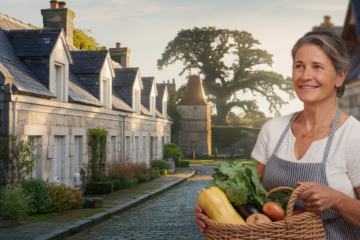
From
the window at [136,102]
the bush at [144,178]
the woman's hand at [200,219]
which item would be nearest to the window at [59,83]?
the bush at [144,178]

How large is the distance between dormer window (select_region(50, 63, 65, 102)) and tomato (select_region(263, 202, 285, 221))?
1245 cm

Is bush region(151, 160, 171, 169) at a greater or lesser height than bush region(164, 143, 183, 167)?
lesser

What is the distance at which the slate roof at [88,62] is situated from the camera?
18266 millimetres

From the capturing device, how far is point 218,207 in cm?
244

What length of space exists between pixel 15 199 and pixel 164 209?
439 centimetres

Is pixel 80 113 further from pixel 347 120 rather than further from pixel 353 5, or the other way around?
pixel 347 120

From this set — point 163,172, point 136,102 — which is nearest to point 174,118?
point 163,172

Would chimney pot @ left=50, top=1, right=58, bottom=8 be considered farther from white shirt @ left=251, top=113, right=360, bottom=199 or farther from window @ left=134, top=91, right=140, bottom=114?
white shirt @ left=251, top=113, right=360, bottom=199

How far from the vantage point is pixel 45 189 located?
11086mm

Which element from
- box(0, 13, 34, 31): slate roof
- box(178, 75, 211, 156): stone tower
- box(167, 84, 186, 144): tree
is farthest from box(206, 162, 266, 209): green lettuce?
box(178, 75, 211, 156): stone tower

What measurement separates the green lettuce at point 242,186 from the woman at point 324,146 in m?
0.12

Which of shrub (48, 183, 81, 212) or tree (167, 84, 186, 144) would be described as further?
tree (167, 84, 186, 144)

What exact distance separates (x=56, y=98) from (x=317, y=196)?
12.7 metres

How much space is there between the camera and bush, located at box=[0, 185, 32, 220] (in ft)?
31.9
